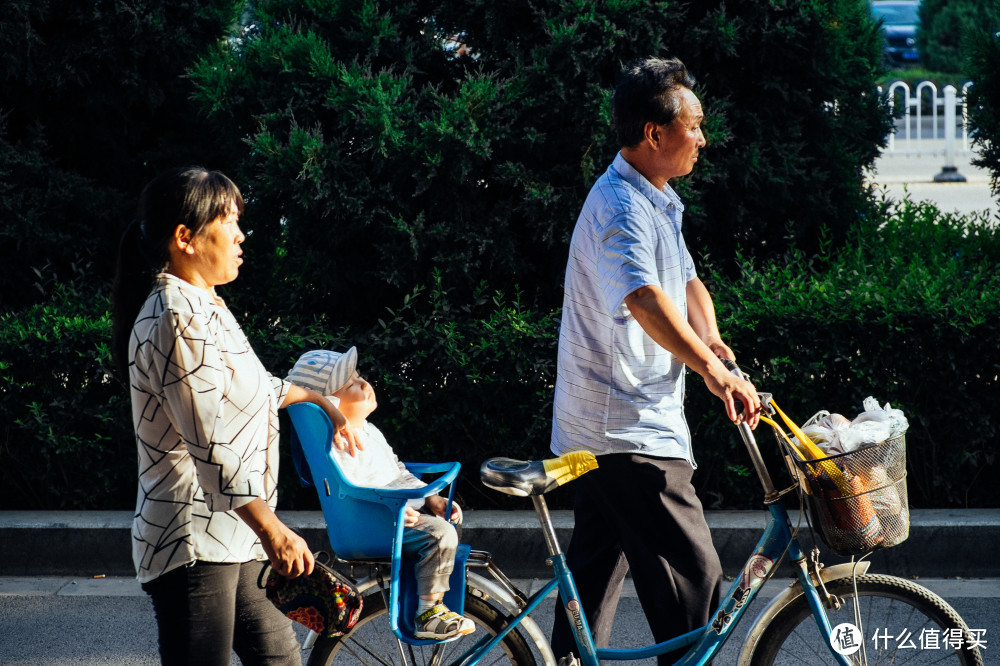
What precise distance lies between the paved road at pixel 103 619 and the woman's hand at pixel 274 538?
1.86m

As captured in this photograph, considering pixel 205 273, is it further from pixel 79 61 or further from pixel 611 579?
pixel 79 61

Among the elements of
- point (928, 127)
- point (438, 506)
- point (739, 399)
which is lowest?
point (438, 506)

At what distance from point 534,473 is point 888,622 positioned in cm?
123

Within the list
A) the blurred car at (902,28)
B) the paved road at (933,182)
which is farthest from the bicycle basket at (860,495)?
the blurred car at (902,28)

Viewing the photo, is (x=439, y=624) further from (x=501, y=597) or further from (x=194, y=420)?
(x=194, y=420)

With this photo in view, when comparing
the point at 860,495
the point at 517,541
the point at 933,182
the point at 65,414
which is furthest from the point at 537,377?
the point at 933,182

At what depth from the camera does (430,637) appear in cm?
272

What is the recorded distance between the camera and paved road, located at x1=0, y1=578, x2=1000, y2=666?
4.09 meters

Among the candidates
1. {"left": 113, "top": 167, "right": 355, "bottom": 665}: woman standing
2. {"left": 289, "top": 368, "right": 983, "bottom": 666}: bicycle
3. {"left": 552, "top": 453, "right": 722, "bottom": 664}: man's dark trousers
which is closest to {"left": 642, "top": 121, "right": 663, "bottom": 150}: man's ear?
{"left": 289, "top": 368, "right": 983, "bottom": 666}: bicycle

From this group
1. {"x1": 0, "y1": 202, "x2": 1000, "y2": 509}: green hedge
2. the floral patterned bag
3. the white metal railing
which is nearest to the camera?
the floral patterned bag

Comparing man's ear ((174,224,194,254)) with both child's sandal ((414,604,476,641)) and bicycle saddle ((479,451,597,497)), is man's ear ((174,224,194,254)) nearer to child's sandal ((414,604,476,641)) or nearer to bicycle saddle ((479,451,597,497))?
bicycle saddle ((479,451,597,497))

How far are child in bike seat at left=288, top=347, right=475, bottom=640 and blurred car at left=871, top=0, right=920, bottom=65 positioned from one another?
97.4 ft

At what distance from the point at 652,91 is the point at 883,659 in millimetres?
1870

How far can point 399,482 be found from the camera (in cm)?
308
